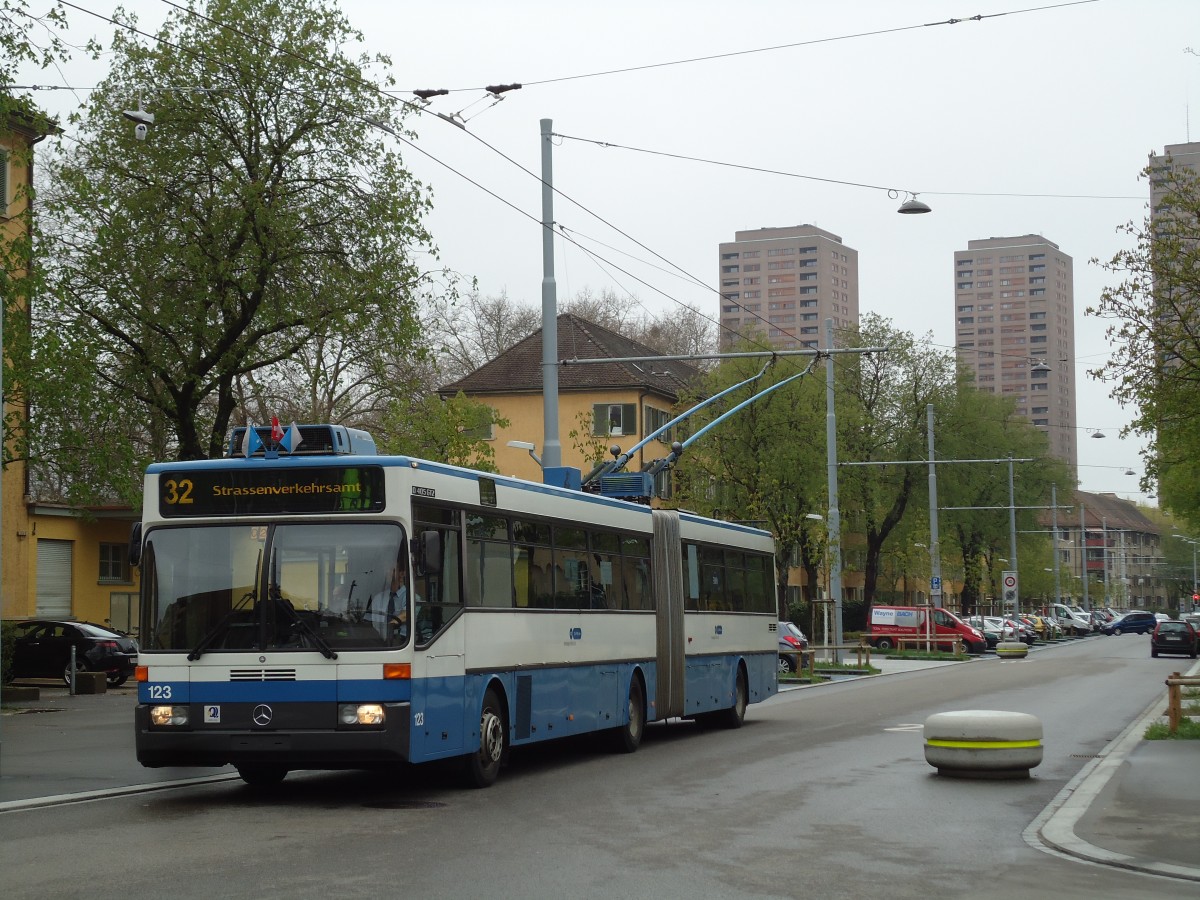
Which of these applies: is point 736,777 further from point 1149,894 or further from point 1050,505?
point 1050,505

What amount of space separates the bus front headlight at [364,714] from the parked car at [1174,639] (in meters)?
51.6

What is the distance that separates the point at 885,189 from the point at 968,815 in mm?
18919

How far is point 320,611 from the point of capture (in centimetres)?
1341

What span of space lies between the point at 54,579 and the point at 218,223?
56.1 ft

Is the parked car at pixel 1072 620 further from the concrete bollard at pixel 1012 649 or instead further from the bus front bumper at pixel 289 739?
the bus front bumper at pixel 289 739

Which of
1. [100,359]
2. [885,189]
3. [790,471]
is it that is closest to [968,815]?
[885,189]

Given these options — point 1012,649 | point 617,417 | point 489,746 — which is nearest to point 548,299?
point 489,746

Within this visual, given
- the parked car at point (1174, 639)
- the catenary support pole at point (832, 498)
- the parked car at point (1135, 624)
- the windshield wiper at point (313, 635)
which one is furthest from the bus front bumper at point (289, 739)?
the parked car at point (1135, 624)

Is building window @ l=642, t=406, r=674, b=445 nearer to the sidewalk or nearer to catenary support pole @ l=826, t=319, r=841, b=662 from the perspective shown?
catenary support pole @ l=826, t=319, r=841, b=662

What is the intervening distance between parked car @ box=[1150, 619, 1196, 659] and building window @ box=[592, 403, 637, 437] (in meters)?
23.0

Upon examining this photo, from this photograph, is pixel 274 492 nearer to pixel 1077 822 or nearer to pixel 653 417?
pixel 1077 822

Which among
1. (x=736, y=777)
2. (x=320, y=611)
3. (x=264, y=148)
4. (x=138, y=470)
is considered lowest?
(x=736, y=777)

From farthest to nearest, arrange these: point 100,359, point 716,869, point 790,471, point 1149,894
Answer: point 790,471
point 100,359
point 716,869
point 1149,894

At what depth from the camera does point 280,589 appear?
13477 mm
